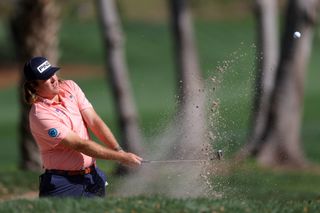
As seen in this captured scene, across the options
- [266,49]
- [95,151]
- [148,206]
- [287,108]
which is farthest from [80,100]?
[266,49]

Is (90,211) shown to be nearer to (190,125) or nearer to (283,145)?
(190,125)

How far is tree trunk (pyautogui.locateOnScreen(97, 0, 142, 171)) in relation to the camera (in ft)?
67.7

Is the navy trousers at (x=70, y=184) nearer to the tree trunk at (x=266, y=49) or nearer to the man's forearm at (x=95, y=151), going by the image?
the man's forearm at (x=95, y=151)

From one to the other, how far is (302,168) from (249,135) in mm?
1293

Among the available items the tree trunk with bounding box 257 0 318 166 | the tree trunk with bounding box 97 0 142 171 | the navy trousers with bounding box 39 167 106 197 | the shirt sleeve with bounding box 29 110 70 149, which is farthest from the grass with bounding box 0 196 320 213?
the tree trunk with bounding box 97 0 142 171

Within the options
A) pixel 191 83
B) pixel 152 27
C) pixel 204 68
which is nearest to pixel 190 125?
pixel 191 83

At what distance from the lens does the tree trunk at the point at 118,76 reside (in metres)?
20.6

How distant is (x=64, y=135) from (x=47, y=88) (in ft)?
A: 1.49

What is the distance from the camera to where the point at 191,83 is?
2056 centimetres

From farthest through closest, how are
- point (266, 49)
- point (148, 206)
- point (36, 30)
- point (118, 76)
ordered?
1. point (266, 49)
2. point (118, 76)
3. point (36, 30)
4. point (148, 206)

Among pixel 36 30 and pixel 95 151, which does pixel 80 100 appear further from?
pixel 36 30

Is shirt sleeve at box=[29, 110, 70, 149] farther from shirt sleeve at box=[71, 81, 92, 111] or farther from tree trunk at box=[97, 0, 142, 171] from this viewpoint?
tree trunk at box=[97, 0, 142, 171]

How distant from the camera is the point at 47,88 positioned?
9.02 m

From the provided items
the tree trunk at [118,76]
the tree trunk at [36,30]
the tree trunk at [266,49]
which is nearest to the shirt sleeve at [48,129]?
the tree trunk at [36,30]
